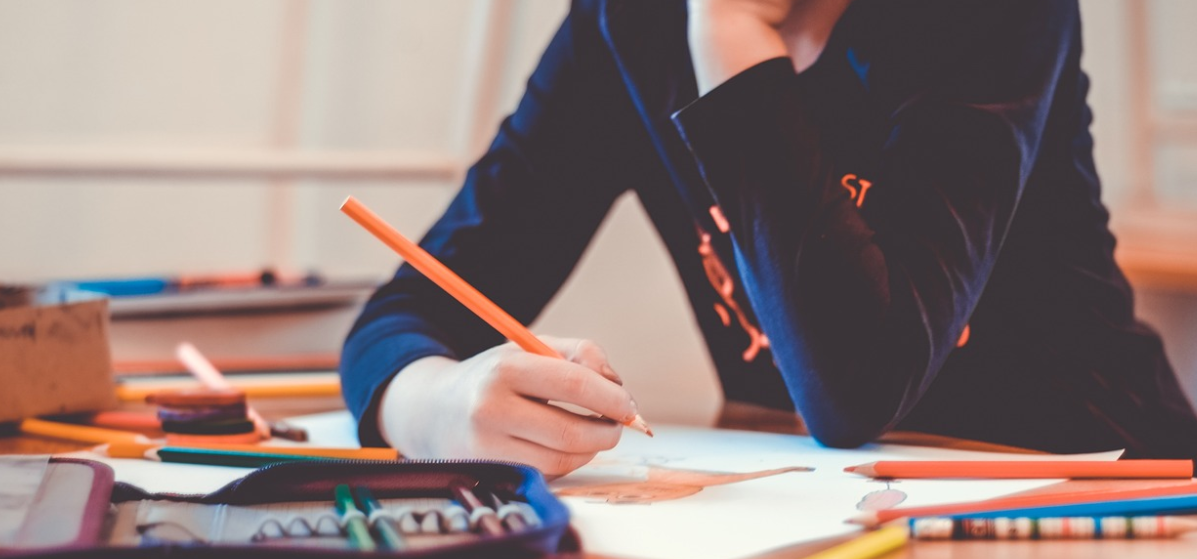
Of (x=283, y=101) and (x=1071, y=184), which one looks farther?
(x=283, y=101)

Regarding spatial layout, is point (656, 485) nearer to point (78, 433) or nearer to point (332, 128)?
point (78, 433)

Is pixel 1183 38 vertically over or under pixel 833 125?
Answer: over

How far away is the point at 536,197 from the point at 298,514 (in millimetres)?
456

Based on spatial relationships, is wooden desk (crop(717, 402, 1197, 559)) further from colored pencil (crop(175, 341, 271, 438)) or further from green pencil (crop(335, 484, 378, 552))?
colored pencil (crop(175, 341, 271, 438))

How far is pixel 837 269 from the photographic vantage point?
0.60 meters

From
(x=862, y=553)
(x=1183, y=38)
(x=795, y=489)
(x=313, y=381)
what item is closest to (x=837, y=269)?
(x=795, y=489)

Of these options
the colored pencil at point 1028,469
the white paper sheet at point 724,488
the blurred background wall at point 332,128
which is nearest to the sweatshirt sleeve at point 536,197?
the white paper sheet at point 724,488

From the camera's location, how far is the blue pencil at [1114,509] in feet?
1.45

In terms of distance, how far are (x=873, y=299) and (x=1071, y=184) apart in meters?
0.26

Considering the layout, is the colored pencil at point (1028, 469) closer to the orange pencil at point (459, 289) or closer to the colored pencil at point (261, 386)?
the orange pencil at point (459, 289)

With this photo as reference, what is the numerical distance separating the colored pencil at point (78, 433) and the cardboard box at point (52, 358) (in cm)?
2

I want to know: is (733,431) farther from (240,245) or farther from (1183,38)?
(240,245)

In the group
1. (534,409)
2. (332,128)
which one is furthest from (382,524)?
(332,128)

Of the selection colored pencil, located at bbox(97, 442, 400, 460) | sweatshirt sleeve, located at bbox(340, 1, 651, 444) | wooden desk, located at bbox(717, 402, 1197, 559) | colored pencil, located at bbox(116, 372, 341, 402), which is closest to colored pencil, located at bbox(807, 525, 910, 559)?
wooden desk, located at bbox(717, 402, 1197, 559)
